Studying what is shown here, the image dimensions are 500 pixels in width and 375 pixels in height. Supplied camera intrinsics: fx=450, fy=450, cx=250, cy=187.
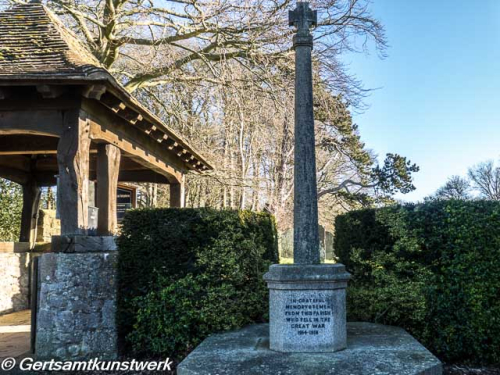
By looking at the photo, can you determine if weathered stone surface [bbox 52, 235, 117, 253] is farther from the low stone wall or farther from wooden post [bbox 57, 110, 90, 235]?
the low stone wall

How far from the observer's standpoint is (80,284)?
6.37 meters

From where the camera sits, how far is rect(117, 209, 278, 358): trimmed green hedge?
609cm

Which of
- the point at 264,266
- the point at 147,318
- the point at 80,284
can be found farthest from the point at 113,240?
the point at 264,266

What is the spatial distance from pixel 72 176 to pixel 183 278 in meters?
2.16

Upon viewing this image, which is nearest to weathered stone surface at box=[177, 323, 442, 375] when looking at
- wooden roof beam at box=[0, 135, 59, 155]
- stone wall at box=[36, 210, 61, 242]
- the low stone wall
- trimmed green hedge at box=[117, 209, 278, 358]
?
trimmed green hedge at box=[117, 209, 278, 358]

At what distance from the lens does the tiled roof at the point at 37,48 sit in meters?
6.34

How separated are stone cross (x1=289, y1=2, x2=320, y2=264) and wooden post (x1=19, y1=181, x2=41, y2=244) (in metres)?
9.75

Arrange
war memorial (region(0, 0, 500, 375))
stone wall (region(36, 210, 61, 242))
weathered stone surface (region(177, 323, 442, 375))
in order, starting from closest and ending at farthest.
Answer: weathered stone surface (region(177, 323, 442, 375)) < war memorial (region(0, 0, 500, 375)) < stone wall (region(36, 210, 61, 242))

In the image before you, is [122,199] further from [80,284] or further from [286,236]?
[286,236]

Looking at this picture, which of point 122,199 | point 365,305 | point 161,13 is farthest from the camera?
point 122,199

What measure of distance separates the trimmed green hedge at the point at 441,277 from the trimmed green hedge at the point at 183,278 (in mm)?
1788

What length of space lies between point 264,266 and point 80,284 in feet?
8.63

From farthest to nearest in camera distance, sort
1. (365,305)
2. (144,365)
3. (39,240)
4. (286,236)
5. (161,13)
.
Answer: (286,236), (39,240), (161,13), (365,305), (144,365)

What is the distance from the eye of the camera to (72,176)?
6.44 metres
